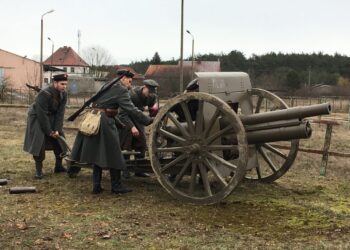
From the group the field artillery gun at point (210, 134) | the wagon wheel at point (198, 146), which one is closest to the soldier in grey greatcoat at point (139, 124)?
the field artillery gun at point (210, 134)

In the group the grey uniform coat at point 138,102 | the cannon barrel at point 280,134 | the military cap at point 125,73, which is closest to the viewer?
the cannon barrel at point 280,134

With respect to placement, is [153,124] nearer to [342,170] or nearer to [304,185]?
[304,185]

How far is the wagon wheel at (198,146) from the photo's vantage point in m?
6.01

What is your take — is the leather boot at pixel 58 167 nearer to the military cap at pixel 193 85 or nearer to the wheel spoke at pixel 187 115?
the military cap at pixel 193 85

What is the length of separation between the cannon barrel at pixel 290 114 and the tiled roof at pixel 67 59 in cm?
8821

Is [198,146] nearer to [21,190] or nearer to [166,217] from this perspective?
[166,217]

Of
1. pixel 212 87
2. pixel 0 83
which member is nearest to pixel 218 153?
pixel 212 87

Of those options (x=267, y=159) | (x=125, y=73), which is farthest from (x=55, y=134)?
(x=267, y=159)

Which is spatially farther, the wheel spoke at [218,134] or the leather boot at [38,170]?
the leather boot at [38,170]

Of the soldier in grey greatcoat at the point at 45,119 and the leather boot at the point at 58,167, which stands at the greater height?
the soldier in grey greatcoat at the point at 45,119

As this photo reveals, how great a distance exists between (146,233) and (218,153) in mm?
1677

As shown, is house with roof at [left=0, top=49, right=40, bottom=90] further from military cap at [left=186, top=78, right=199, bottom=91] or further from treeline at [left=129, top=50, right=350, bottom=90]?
military cap at [left=186, top=78, right=199, bottom=91]

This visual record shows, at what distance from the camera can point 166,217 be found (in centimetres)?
575

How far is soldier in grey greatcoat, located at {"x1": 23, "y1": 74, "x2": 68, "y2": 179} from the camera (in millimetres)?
7789
